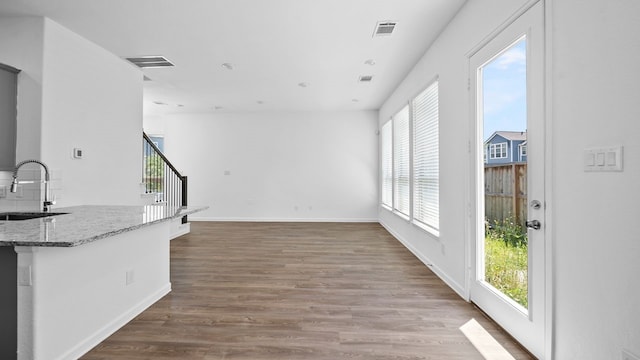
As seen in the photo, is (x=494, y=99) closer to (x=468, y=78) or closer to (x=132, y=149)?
(x=468, y=78)

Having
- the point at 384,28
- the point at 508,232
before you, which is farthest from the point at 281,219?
the point at 508,232

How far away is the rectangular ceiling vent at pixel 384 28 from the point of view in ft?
11.1

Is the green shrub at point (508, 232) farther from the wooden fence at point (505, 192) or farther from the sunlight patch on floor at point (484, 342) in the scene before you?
the sunlight patch on floor at point (484, 342)

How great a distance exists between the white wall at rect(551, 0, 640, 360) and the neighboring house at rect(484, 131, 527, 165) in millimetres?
333

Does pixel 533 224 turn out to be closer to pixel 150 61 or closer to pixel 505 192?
pixel 505 192

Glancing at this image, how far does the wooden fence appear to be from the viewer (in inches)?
83.8

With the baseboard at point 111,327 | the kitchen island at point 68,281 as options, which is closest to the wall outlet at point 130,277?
the kitchen island at point 68,281

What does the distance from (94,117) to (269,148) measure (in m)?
4.54

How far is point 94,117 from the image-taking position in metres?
3.93

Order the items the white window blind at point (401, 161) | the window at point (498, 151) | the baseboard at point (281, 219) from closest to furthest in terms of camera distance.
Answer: the window at point (498, 151) → the white window blind at point (401, 161) → the baseboard at point (281, 219)

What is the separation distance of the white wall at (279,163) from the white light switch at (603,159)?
6440 millimetres

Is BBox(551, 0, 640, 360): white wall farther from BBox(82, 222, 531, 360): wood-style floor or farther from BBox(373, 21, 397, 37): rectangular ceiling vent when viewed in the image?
BBox(373, 21, 397, 37): rectangular ceiling vent

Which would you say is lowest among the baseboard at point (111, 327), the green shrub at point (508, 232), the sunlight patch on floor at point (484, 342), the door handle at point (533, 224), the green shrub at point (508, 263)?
the sunlight patch on floor at point (484, 342)

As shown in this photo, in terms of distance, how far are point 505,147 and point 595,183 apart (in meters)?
0.87
